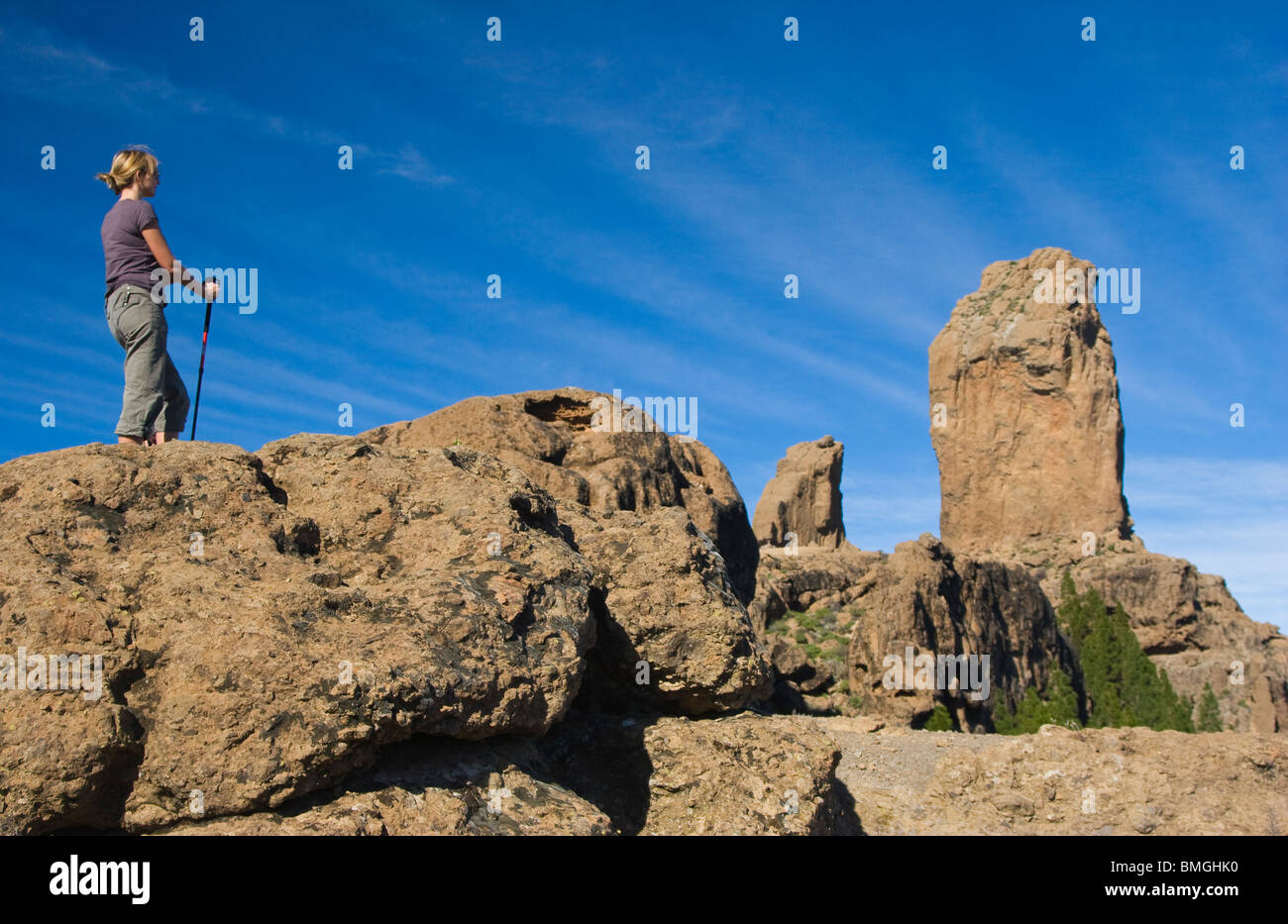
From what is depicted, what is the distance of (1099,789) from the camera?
1094 cm

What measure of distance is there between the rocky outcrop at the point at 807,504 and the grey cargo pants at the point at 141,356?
9836cm

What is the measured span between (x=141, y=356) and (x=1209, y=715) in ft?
201

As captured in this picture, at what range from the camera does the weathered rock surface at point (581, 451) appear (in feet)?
60.7

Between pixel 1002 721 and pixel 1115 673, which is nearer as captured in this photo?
pixel 1002 721

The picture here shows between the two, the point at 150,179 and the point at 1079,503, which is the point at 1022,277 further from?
the point at 150,179

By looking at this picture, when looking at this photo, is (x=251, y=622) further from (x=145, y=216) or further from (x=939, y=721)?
(x=939, y=721)

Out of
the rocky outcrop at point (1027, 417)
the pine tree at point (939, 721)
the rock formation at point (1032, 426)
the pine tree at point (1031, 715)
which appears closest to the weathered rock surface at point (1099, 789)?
the pine tree at point (939, 721)

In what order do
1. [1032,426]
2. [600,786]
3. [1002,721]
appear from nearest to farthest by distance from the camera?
[600,786] → [1002,721] → [1032,426]

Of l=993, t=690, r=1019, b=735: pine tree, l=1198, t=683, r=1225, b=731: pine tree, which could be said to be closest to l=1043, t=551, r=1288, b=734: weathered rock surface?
l=1198, t=683, r=1225, b=731: pine tree

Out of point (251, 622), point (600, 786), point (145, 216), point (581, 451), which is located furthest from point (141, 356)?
point (581, 451)

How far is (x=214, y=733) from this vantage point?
4805 millimetres

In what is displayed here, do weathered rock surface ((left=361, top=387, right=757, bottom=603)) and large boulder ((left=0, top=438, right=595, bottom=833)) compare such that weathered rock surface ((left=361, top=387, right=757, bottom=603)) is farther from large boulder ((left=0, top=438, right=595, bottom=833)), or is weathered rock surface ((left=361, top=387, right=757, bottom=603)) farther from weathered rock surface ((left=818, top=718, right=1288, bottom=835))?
large boulder ((left=0, top=438, right=595, bottom=833))

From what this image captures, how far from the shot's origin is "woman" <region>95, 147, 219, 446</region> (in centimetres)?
692

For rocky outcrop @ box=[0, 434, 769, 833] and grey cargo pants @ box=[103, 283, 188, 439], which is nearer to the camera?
rocky outcrop @ box=[0, 434, 769, 833]
